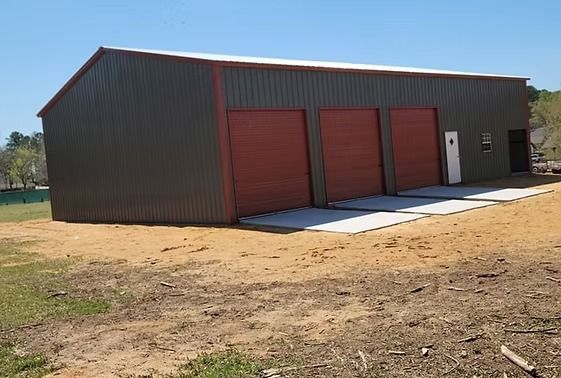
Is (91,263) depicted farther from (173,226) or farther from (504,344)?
(504,344)

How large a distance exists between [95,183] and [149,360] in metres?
15.4

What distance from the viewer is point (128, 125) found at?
1720 cm

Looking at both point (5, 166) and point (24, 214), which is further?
point (5, 166)

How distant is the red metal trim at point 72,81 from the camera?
1798 cm

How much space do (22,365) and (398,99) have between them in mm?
16123

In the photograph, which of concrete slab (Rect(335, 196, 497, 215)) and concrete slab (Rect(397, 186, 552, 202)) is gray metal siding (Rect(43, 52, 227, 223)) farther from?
concrete slab (Rect(397, 186, 552, 202))

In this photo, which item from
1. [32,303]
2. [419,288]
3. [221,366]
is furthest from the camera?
[32,303]

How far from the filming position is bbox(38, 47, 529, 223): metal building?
14688 millimetres

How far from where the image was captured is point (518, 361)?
13.1 feet

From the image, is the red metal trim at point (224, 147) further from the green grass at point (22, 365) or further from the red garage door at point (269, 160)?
the green grass at point (22, 365)

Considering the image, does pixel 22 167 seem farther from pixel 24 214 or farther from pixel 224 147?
pixel 224 147

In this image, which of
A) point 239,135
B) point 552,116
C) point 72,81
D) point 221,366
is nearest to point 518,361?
point 221,366

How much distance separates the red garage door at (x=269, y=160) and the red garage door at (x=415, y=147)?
13.9 feet

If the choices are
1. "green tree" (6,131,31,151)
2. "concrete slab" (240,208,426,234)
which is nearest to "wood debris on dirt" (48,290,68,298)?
"concrete slab" (240,208,426,234)
